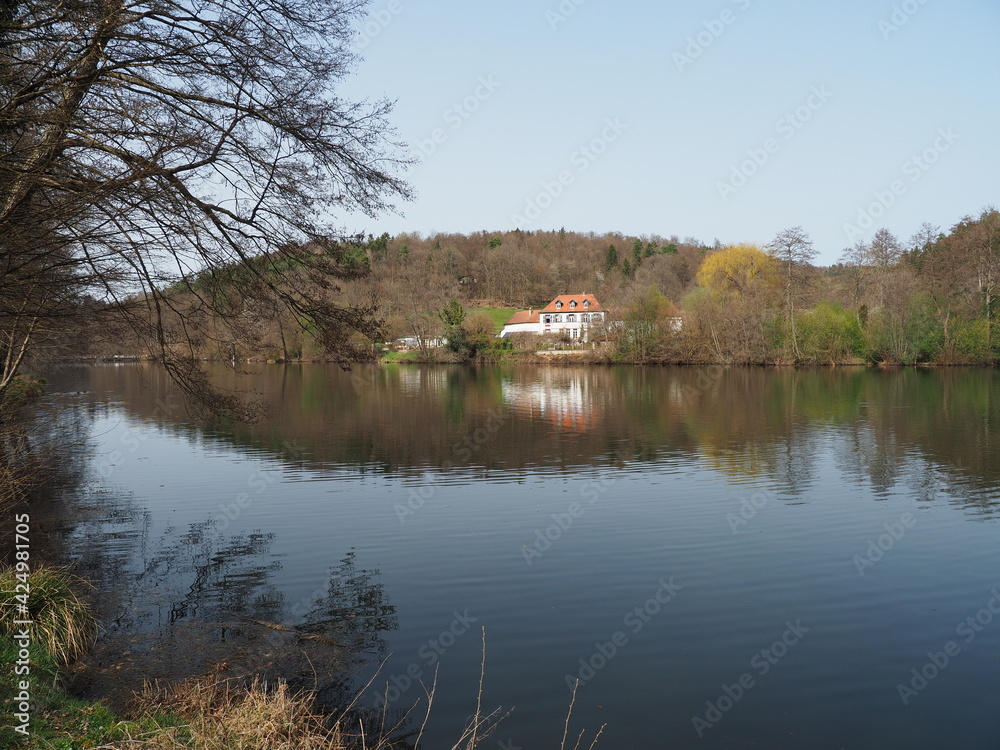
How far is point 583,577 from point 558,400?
26229 mm

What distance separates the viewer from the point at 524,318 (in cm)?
9994

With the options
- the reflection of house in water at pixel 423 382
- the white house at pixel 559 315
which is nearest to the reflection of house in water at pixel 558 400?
the reflection of house in water at pixel 423 382

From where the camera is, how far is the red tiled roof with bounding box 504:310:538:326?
9900 centimetres

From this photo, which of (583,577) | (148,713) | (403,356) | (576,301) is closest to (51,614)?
(148,713)

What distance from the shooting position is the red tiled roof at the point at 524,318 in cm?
9900

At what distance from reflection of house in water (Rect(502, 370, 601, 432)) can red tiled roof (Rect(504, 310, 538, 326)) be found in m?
43.9

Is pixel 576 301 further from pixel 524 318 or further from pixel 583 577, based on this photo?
pixel 583 577

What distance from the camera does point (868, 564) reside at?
34.5 ft

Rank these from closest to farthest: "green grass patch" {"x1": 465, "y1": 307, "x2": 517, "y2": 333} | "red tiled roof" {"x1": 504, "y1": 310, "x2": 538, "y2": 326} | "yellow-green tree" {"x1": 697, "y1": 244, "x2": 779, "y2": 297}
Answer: "yellow-green tree" {"x1": 697, "y1": 244, "x2": 779, "y2": 297} < "red tiled roof" {"x1": 504, "y1": 310, "x2": 538, "y2": 326} < "green grass patch" {"x1": 465, "y1": 307, "x2": 517, "y2": 333}

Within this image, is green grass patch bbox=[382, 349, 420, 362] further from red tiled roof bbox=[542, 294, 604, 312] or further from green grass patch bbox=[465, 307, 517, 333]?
red tiled roof bbox=[542, 294, 604, 312]

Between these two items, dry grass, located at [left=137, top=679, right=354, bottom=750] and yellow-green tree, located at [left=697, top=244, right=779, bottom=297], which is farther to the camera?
yellow-green tree, located at [left=697, top=244, right=779, bottom=297]

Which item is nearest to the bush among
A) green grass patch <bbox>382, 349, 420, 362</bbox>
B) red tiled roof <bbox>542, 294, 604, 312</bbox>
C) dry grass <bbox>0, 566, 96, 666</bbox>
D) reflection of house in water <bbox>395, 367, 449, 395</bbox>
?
reflection of house in water <bbox>395, 367, 449, 395</bbox>

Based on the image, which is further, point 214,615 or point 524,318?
point 524,318

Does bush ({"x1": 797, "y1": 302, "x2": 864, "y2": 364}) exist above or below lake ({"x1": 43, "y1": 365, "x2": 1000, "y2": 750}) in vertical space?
above
